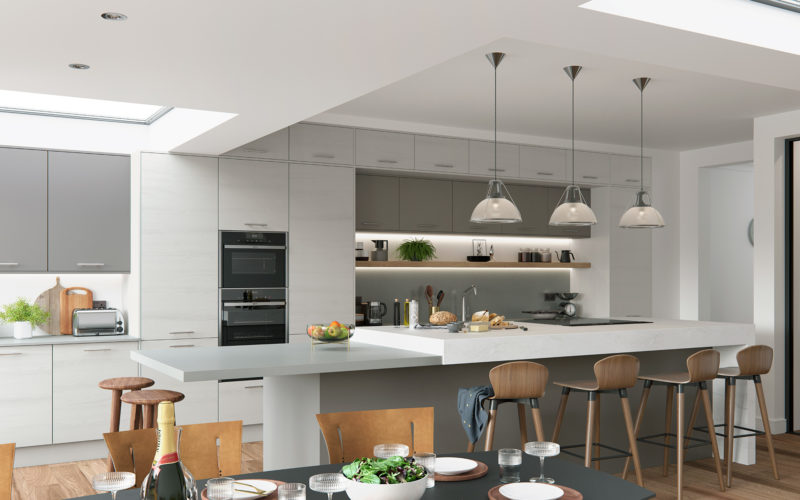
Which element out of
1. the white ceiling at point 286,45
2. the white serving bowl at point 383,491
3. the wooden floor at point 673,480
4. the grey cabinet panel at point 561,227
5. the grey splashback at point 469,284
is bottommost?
the wooden floor at point 673,480

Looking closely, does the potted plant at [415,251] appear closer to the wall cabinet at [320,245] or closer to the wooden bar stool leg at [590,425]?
the wall cabinet at [320,245]

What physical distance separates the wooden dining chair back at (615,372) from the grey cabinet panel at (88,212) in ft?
12.1

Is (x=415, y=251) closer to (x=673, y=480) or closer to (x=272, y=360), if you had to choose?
(x=673, y=480)

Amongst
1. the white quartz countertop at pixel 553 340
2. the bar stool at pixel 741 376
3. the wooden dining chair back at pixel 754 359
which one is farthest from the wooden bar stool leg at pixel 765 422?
the white quartz countertop at pixel 553 340

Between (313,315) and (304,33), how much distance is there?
11.0 ft

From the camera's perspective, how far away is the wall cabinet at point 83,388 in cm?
541

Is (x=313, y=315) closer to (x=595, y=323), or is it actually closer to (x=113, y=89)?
(x=595, y=323)

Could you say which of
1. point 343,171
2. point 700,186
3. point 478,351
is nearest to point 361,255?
point 343,171

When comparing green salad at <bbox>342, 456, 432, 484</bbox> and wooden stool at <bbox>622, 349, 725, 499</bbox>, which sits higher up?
green salad at <bbox>342, 456, 432, 484</bbox>

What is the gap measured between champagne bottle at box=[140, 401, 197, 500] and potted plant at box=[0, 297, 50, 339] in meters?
4.39

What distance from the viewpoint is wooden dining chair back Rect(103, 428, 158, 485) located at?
2.53 meters

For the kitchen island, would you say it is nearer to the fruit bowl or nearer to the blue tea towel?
the fruit bowl

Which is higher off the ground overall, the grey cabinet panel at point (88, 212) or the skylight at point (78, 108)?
the skylight at point (78, 108)

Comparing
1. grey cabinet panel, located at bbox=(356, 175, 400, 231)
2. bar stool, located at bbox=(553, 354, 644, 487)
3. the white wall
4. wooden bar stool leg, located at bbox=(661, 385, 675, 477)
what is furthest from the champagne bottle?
the white wall
